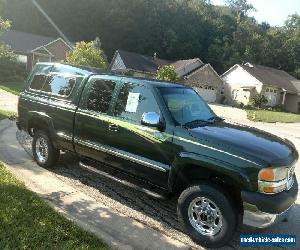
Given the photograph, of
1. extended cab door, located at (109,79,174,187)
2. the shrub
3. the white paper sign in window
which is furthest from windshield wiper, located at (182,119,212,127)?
the shrub

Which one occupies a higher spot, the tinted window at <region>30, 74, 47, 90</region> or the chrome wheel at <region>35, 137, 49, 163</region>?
the tinted window at <region>30, 74, 47, 90</region>

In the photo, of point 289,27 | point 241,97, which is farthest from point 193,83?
point 289,27

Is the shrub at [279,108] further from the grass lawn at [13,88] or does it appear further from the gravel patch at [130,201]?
the gravel patch at [130,201]

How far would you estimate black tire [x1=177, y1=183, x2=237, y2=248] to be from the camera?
4926 millimetres

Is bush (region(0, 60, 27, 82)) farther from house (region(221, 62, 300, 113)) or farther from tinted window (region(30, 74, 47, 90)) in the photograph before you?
tinted window (region(30, 74, 47, 90))

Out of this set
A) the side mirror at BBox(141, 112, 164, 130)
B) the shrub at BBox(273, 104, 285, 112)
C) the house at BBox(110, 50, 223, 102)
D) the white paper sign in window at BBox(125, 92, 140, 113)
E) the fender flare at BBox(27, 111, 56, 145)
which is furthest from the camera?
the house at BBox(110, 50, 223, 102)

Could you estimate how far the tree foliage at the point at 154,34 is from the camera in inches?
2980

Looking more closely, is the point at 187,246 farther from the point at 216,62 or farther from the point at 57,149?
the point at 216,62

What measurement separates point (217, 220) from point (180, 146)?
117cm

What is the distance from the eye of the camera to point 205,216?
5211mm

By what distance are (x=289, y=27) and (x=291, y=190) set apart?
102 meters

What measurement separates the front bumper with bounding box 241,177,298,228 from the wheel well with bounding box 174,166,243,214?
0.82ft

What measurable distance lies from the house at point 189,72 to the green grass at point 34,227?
1796 inches

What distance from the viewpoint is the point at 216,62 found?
7806 cm
